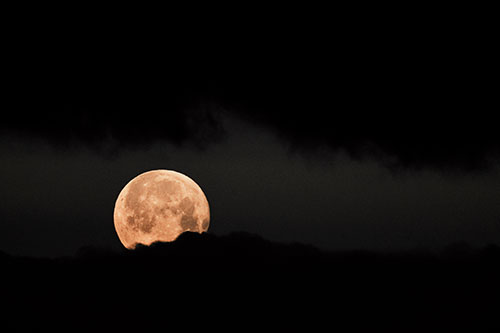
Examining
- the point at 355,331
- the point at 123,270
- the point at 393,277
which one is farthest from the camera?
the point at 123,270

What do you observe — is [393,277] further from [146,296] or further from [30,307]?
[30,307]

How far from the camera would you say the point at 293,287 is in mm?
33094

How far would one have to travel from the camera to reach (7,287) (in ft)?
103

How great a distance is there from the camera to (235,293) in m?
33.3

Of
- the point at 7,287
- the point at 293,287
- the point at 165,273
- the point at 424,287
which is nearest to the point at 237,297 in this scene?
the point at 293,287

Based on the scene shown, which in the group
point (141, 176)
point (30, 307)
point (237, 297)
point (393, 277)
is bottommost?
point (30, 307)

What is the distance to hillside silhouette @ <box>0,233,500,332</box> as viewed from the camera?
28.4 meters

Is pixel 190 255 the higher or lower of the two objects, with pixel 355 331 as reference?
higher

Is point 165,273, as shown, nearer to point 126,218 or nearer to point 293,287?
point 126,218

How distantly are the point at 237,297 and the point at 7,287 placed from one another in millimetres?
13102

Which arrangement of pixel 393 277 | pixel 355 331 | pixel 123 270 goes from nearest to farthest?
pixel 355 331, pixel 393 277, pixel 123 270

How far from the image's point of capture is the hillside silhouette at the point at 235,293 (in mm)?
28391

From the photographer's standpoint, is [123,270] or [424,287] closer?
[424,287]

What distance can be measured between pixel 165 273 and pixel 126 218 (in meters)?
4.55
